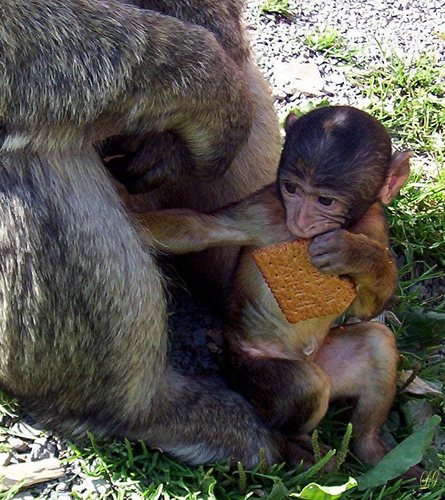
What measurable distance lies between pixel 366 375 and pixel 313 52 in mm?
2400

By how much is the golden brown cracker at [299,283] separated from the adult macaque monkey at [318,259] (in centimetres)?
6

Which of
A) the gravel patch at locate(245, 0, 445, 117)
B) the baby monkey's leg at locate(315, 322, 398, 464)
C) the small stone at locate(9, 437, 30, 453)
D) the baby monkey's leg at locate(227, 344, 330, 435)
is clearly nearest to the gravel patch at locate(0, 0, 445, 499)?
the gravel patch at locate(245, 0, 445, 117)

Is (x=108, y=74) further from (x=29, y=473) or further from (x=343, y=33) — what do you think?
(x=343, y=33)

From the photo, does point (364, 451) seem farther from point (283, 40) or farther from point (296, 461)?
point (283, 40)

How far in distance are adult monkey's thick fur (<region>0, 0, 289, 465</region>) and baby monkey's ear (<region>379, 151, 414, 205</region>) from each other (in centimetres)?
50

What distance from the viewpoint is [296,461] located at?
335 centimetres

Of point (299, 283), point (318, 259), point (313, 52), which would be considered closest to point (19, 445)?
point (299, 283)

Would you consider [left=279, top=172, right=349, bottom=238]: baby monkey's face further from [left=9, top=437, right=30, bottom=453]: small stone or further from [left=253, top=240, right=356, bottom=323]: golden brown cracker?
[left=9, top=437, right=30, bottom=453]: small stone

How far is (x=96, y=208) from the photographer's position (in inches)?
114

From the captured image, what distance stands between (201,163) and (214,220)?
0.75 feet

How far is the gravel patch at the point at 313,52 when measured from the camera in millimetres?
3814

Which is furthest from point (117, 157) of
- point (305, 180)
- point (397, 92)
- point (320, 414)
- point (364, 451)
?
point (397, 92)

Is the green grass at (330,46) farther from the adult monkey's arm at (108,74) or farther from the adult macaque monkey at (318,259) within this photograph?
the adult monkey's arm at (108,74)

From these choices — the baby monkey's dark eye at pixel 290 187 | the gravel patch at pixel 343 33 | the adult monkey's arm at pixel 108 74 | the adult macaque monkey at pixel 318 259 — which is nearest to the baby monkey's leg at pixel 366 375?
the adult macaque monkey at pixel 318 259
